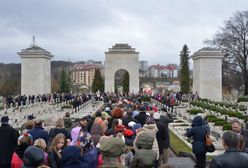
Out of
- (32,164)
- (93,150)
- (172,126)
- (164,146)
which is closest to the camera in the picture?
(32,164)

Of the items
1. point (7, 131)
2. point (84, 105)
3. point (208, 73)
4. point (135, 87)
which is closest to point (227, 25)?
point (208, 73)

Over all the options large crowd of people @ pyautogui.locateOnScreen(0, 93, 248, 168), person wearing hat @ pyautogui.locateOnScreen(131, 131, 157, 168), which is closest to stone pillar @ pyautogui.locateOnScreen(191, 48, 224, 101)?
large crowd of people @ pyautogui.locateOnScreen(0, 93, 248, 168)

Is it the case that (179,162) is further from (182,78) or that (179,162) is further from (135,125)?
(182,78)

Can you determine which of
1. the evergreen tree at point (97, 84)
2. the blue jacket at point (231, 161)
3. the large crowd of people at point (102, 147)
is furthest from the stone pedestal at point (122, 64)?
the blue jacket at point (231, 161)

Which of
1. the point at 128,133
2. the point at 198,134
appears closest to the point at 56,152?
the point at 128,133

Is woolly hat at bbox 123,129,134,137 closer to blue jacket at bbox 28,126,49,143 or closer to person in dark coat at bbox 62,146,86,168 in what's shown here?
blue jacket at bbox 28,126,49,143

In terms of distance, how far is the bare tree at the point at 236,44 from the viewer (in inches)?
2195

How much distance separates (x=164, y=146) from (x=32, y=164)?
5.18m

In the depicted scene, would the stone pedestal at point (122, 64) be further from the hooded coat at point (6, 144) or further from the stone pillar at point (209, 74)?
the hooded coat at point (6, 144)

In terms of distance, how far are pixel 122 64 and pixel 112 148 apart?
187 feet

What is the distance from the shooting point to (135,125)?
31.6 ft

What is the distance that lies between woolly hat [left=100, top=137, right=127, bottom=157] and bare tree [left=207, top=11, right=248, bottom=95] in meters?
52.9

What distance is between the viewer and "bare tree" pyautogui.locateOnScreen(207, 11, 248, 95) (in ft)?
183

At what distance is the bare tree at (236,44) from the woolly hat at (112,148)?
2082 inches
